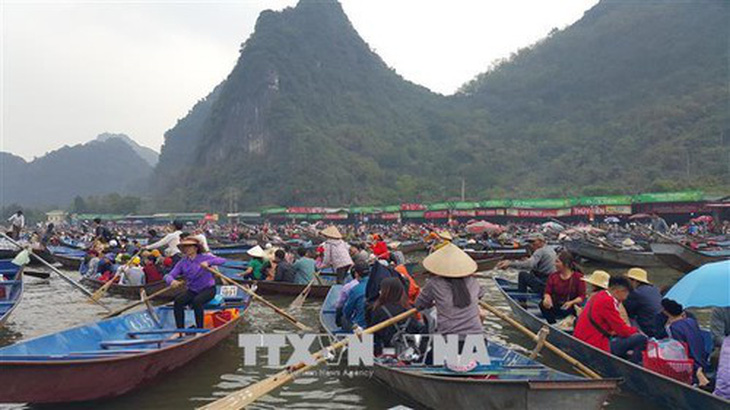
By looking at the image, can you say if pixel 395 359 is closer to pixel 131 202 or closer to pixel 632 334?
pixel 632 334

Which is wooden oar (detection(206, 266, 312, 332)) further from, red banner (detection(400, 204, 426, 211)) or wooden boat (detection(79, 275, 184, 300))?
red banner (detection(400, 204, 426, 211))

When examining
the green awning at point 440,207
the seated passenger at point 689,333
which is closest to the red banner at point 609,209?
the green awning at point 440,207

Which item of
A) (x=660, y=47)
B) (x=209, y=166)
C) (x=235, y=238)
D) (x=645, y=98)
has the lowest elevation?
(x=235, y=238)

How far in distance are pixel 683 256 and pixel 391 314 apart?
12069 mm

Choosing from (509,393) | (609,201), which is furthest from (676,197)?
(509,393)

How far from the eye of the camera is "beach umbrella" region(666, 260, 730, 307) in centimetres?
425

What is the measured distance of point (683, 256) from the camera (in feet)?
45.8

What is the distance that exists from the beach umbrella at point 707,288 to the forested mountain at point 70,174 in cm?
14120

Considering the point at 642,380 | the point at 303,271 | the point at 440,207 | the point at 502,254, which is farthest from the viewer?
the point at 440,207

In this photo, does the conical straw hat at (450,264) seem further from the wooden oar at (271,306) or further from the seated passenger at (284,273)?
the seated passenger at (284,273)

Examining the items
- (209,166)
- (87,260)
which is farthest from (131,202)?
(87,260)

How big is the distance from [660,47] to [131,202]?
8309 centimetres

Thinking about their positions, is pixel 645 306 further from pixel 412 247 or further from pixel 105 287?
pixel 412 247

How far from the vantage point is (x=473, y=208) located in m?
42.1
